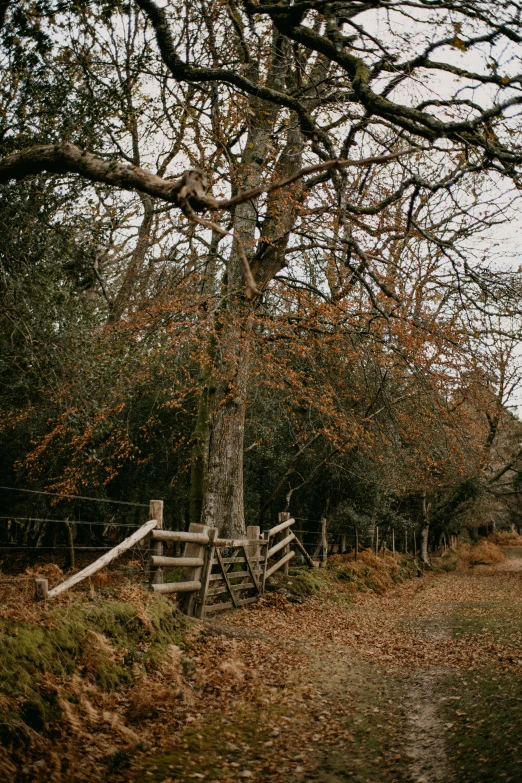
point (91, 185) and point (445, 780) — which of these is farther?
point (91, 185)

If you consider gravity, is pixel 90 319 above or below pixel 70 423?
above

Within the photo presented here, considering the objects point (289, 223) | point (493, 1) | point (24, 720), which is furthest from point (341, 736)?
point (289, 223)

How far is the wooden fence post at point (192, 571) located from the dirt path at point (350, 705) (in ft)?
1.98

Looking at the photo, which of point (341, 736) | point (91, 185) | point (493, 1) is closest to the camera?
point (341, 736)

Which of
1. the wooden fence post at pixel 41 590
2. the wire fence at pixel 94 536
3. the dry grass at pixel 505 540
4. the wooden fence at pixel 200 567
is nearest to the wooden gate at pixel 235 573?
the wooden fence at pixel 200 567

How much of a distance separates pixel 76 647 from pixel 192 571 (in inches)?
150

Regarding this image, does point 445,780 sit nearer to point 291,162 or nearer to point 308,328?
point 308,328

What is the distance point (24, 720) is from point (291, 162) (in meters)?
11.5

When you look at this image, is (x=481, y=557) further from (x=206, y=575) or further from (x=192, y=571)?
(x=192, y=571)

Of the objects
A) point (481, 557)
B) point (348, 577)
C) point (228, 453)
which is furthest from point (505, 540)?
point (228, 453)

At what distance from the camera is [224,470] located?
1231 centimetres

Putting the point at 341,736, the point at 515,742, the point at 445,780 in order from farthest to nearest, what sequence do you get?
the point at 341,736
the point at 515,742
the point at 445,780

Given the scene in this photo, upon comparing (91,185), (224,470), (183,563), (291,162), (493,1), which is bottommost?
(183,563)

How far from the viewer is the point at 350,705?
20.0 ft
